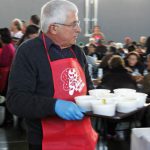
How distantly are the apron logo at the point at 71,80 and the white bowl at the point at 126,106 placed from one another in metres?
0.22

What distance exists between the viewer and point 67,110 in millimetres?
1464

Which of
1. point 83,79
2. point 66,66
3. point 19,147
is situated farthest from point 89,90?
point 19,147

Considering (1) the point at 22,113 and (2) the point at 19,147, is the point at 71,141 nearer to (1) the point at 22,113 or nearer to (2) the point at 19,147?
(1) the point at 22,113

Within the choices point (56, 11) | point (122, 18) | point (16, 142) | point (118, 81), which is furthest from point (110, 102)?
point (122, 18)

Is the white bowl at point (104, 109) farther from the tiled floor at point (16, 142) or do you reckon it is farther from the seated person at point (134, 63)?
the seated person at point (134, 63)

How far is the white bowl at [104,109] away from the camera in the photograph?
148 centimetres

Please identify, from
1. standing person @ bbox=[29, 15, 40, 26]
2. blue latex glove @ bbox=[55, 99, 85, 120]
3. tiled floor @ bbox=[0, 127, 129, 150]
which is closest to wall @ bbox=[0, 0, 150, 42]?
standing person @ bbox=[29, 15, 40, 26]

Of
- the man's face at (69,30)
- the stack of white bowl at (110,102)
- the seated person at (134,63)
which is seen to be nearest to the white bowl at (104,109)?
the stack of white bowl at (110,102)

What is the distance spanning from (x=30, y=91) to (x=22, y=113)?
97 mm

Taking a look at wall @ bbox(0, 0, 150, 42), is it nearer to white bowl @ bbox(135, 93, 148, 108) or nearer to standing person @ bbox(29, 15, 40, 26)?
Result: standing person @ bbox(29, 15, 40, 26)

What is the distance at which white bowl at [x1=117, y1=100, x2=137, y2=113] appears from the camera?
1.52 m

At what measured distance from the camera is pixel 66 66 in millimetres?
1652

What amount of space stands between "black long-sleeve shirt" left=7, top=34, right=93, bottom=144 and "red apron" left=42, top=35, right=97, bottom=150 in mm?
29

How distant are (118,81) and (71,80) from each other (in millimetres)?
2508
